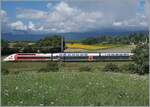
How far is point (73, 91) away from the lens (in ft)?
27.3

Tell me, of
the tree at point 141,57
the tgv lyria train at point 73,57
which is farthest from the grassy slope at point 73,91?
the tgv lyria train at point 73,57

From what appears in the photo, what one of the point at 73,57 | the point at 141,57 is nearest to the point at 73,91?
the point at 141,57

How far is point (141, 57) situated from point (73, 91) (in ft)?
40.8

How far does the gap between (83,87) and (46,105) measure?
1574 millimetres

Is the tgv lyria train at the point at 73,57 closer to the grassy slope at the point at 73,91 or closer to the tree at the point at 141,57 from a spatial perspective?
the tree at the point at 141,57

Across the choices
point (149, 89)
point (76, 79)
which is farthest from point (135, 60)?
point (149, 89)

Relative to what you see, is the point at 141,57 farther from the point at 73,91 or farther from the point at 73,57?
the point at 73,57

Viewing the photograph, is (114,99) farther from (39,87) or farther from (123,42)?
(123,42)

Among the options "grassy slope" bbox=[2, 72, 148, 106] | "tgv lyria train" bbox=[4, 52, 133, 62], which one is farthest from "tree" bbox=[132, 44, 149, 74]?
"tgv lyria train" bbox=[4, 52, 133, 62]

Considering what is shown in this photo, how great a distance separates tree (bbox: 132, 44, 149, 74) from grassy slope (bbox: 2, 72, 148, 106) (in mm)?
9064

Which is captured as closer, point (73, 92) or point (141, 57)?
point (73, 92)

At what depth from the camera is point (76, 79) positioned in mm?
9773

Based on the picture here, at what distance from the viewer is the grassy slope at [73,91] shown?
7.55m

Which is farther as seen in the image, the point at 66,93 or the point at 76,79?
the point at 76,79
